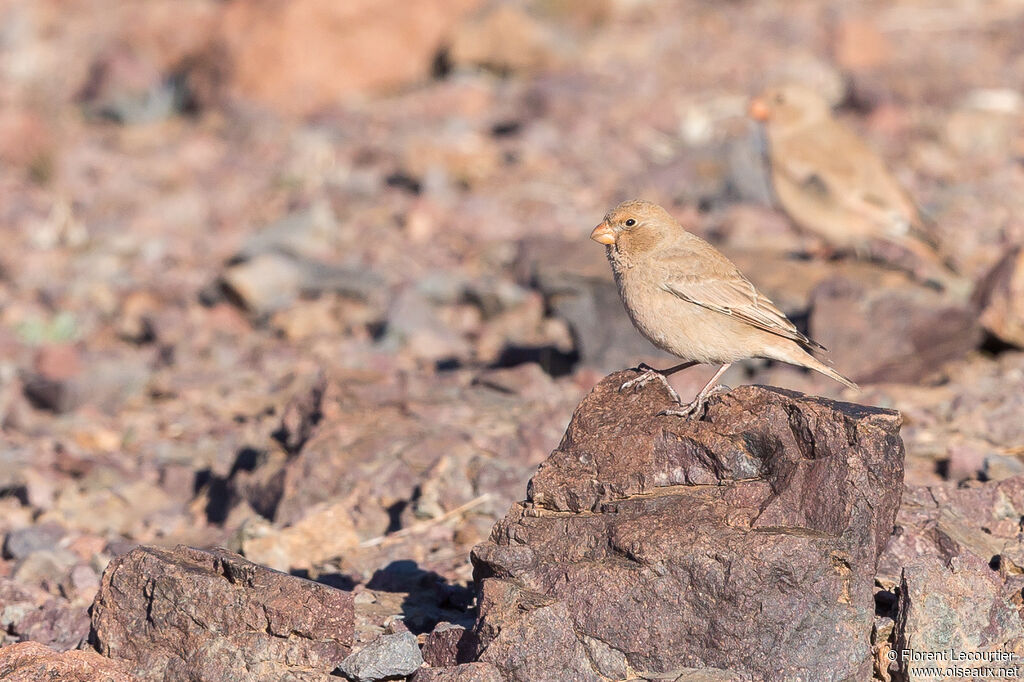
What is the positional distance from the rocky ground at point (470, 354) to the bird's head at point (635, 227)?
3.24 ft

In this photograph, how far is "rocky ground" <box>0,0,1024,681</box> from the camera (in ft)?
13.4

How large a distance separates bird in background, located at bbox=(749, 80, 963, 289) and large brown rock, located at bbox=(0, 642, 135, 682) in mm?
6476

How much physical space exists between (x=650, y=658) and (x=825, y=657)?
553 millimetres

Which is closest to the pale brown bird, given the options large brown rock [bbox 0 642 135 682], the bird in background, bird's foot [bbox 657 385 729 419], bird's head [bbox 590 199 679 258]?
bird's head [bbox 590 199 679 258]

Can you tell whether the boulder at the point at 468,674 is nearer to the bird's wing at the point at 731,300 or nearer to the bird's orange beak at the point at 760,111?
the bird's wing at the point at 731,300

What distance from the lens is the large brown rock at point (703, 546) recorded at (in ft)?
12.6

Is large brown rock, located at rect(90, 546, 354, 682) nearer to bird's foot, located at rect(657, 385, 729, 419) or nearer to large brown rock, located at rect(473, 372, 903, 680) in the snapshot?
large brown rock, located at rect(473, 372, 903, 680)

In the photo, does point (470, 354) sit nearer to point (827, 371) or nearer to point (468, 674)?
point (827, 371)

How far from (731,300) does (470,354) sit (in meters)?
3.81

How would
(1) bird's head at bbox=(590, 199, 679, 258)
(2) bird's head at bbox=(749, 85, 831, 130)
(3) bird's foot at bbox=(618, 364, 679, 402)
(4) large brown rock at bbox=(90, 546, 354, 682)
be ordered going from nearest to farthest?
1. (4) large brown rock at bbox=(90, 546, 354, 682)
2. (3) bird's foot at bbox=(618, 364, 679, 402)
3. (1) bird's head at bbox=(590, 199, 679, 258)
4. (2) bird's head at bbox=(749, 85, 831, 130)

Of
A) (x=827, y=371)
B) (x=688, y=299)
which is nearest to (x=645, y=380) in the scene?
(x=688, y=299)

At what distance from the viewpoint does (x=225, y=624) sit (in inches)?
163

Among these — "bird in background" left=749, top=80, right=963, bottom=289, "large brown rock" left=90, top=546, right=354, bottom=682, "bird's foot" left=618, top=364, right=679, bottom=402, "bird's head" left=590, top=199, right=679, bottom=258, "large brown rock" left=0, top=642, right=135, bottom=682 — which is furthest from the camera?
"bird in background" left=749, top=80, right=963, bottom=289

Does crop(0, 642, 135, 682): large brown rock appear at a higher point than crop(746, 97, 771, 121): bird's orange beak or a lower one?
higher
